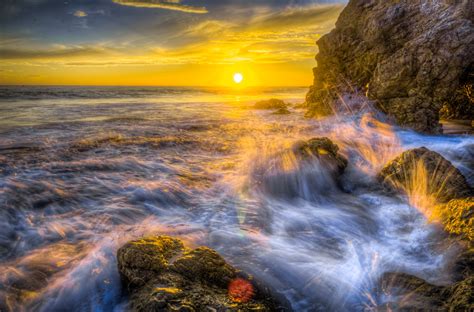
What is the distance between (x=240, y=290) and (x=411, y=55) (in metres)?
11.4

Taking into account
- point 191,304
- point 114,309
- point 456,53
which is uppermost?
point 456,53

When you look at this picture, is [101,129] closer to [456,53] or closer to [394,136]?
[394,136]

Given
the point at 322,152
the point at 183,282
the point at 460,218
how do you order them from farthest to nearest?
1. the point at 322,152
2. the point at 460,218
3. the point at 183,282

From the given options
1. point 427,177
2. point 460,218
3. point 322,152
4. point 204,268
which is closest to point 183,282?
point 204,268

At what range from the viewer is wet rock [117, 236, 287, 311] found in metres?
2.59

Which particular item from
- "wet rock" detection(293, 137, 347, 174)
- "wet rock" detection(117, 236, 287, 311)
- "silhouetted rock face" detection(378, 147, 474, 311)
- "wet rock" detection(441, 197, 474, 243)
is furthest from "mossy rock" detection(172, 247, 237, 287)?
"wet rock" detection(293, 137, 347, 174)

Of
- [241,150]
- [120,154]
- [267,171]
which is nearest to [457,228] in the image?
[267,171]

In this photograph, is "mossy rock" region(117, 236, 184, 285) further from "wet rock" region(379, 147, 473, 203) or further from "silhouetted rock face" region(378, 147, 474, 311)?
→ "wet rock" region(379, 147, 473, 203)

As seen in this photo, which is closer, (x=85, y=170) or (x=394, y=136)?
(x=85, y=170)

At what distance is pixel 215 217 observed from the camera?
540 centimetres

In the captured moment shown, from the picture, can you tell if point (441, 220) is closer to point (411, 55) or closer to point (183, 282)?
point (183, 282)

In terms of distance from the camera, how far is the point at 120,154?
9.04 meters

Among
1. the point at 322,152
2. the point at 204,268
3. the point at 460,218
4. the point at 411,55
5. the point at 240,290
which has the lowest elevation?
the point at 240,290

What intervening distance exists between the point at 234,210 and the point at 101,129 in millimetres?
9564
